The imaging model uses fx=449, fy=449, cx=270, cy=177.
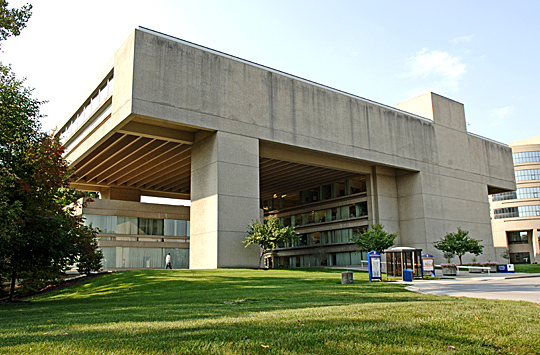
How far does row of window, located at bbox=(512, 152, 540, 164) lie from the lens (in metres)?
86.1

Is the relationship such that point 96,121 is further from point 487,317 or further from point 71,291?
point 487,317

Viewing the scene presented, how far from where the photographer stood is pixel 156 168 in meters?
45.3

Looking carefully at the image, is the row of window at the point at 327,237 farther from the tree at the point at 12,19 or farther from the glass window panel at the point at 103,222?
the tree at the point at 12,19

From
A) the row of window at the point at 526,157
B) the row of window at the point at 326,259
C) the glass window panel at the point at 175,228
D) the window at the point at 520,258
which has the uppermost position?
the row of window at the point at 526,157

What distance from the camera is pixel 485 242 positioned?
53.1 meters

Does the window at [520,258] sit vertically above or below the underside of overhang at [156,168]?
below

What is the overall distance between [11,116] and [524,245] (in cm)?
9134

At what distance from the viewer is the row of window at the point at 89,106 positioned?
3594 cm

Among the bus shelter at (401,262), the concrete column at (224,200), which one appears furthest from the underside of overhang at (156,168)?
the bus shelter at (401,262)

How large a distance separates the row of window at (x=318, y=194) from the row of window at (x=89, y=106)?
2844cm

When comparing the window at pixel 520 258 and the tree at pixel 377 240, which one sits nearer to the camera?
the tree at pixel 377 240

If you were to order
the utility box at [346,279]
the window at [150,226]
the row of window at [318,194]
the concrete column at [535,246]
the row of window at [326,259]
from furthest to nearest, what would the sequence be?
the concrete column at [535,246]
the row of window at [318,194]
the row of window at [326,259]
the window at [150,226]
the utility box at [346,279]

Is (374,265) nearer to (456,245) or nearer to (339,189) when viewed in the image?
(456,245)

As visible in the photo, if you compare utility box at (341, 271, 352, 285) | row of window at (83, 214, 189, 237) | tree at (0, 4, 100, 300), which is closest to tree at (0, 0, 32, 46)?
tree at (0, 4, 100, 300)
